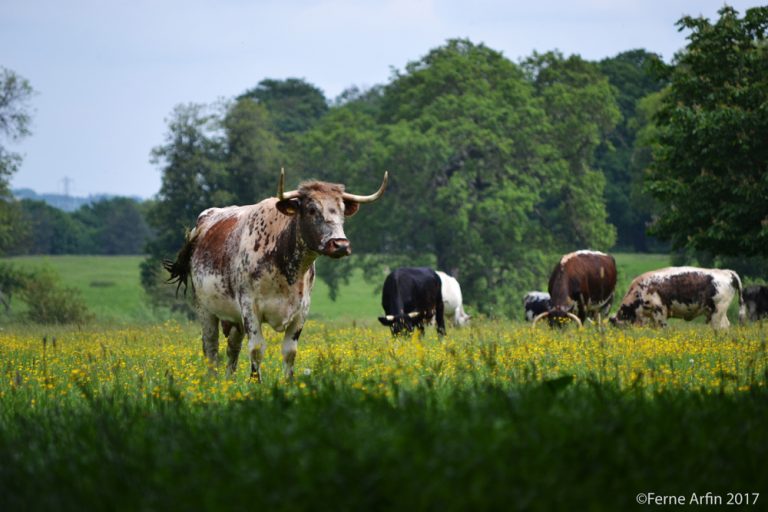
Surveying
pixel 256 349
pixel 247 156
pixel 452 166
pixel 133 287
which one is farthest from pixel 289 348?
pixel 133 287

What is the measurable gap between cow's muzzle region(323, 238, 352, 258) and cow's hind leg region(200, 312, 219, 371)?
2.60m

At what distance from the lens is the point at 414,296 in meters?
20.4

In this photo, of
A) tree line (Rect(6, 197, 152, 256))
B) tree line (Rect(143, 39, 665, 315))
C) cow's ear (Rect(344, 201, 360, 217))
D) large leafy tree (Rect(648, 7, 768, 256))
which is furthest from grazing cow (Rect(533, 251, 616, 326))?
tree line (Rect(6, 197, 152, 256))

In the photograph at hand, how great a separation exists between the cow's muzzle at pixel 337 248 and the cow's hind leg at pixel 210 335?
8.53 ft

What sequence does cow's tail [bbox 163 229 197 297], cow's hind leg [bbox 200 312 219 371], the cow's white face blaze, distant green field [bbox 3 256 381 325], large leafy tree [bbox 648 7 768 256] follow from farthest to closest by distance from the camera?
distant green field [bbox 3 256 381 325] < large leafy tree [bbox 648 7 768 256] < cow's tail [bbox 163 229 197 297] < cow's hind leg [bbox 200 312 219 371] < the cow's white face blaze

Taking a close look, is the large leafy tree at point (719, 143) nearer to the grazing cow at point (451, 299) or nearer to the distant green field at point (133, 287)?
the grazing cow at point (451, 299)

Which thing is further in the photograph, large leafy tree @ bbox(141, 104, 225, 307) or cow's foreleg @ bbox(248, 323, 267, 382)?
large leafy tree @ bbox(141, 104, 225, 307)

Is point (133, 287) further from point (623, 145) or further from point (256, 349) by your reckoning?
point (256, 349)

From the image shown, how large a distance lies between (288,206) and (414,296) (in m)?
10.4

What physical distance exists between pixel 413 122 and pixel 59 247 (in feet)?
258

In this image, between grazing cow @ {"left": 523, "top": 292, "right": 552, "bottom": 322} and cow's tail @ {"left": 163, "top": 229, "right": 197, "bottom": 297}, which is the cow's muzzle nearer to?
cow's tail @ {"left": 163, "top": 229, "right": 197, "bottom": 297}

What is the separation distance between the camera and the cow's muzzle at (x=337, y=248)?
9609mm

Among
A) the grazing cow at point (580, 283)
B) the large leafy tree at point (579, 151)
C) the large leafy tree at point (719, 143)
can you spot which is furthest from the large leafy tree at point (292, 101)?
the grazing cow at point (580, 283)

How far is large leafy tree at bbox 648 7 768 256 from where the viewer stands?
80.1 feet
